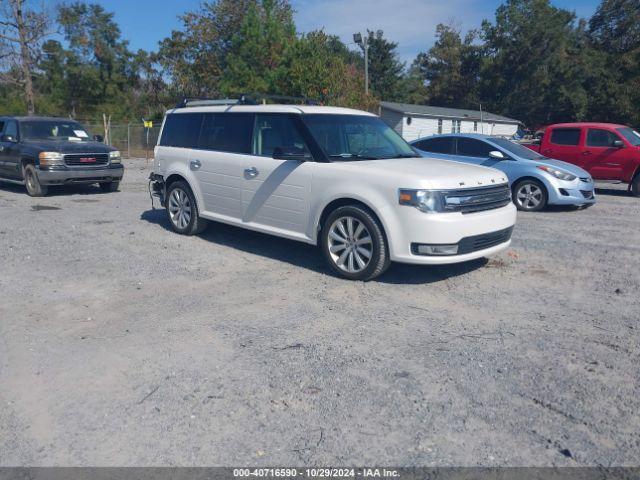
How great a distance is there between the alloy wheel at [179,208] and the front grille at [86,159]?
5289 millimetres

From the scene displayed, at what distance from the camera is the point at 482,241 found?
20.1 feet

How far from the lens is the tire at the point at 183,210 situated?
8.38 meters

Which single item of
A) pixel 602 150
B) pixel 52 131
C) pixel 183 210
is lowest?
pixel 183 210

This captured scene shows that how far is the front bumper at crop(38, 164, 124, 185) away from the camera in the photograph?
496 inches

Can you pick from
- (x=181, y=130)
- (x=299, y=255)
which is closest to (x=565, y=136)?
(x=299, y=255)

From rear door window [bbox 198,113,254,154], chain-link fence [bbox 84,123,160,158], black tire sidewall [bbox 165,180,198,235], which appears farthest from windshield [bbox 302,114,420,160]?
chain-link fence [bbox 84,123,160,158]

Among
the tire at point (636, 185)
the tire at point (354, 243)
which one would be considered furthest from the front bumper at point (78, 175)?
the tire at point (636, 185)

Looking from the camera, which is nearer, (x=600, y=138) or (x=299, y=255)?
(x=299, y=255)

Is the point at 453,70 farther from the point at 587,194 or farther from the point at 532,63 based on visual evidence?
the point at 587,194

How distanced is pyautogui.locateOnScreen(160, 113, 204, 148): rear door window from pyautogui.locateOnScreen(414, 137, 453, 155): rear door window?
18.6ft

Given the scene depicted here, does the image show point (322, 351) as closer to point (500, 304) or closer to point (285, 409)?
point (285, 409)

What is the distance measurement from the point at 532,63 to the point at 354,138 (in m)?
61.6

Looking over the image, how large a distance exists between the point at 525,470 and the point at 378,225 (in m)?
3.33

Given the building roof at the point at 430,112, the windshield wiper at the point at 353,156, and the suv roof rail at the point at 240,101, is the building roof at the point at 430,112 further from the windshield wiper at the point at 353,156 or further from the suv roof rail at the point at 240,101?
the windshield wiper at the point at 353,156
